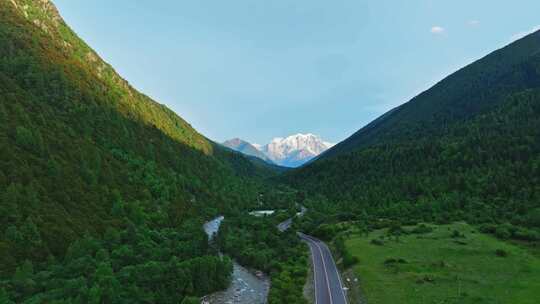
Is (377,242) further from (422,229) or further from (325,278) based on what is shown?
(325,278)

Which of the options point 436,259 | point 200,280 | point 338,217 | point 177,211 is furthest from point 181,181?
point 436,259

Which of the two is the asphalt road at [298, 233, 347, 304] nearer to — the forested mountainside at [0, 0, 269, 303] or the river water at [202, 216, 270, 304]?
the river water at [202, 216, 270, 304]

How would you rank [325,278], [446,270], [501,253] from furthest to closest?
[501,253], [325,278], [446,270]

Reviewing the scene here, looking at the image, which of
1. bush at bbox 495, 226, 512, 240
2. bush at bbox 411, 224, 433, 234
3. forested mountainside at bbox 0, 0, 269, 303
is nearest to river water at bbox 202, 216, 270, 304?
forested mountainside at bbox 0, 0, 269, 303

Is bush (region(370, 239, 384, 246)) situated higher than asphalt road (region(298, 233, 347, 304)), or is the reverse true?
bush (region(370, 239, 384, 246))

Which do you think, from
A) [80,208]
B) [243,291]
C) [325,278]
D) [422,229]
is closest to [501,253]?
[422,229]

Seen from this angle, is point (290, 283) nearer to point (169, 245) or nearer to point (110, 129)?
point (169, 245)
